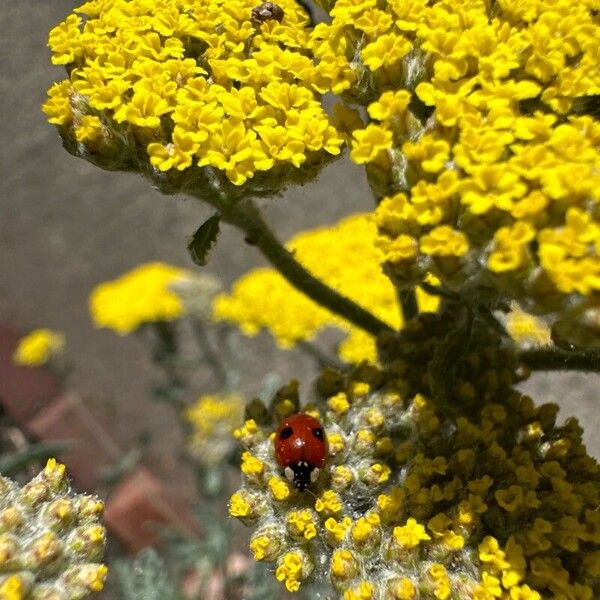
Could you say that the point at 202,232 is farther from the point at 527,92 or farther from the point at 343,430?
the point at 527,92

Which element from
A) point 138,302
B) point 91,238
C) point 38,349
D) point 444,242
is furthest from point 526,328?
point 91,238

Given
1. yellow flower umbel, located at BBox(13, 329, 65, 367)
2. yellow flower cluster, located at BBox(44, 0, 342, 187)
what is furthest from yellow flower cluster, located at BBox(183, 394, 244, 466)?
yellow flower cluster, located at BBox(44, 0, 342, 187)

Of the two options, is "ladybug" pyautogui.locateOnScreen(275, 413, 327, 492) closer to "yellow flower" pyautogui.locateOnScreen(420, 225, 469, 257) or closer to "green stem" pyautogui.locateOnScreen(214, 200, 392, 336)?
"green stem" pyautogui.locateOnScreen(214, 200, 392, 336)

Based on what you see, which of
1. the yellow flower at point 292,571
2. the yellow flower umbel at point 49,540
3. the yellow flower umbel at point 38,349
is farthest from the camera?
the yellow flower umbel at point 38,349

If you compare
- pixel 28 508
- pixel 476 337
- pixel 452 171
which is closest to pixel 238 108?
pixel 452 171

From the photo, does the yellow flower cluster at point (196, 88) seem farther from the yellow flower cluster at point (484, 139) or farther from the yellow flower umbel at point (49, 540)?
the yellow flower umbel at point (49, 540)

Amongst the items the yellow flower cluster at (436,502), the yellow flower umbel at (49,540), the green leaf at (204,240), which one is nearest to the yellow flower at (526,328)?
the yellow flower cluster at (436,502)

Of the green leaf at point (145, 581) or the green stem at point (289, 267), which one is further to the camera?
the green leaf at point (145, 581)
